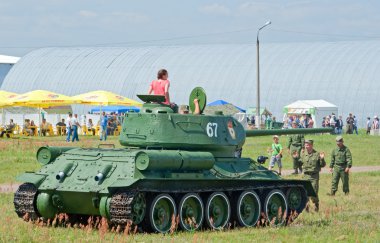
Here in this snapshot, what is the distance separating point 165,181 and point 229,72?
67.1 metres

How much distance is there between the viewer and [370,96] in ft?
248

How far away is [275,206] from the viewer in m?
19.3

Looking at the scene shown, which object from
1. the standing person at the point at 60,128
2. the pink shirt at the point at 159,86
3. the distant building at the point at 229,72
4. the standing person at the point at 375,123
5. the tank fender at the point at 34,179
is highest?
the distant building at the point at 229,72

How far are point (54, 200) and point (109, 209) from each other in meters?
1.54

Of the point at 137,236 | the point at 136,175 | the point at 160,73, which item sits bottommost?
the point at 137,236

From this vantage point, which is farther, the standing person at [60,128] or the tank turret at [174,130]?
the standing person at [60,128]

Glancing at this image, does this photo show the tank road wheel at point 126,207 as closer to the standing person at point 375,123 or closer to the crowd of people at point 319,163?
the crowd of people at point 319,163

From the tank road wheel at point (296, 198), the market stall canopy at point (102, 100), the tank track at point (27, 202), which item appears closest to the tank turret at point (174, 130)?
the tank road wheel at point (296, 198)

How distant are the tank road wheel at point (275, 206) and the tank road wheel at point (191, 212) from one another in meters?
1.90

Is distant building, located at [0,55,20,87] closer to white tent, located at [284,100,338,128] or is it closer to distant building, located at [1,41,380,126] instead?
distant building, located at [1,41,380,126]

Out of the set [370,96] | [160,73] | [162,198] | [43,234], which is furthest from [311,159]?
[370,96]

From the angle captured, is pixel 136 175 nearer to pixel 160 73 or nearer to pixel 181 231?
pixel 181 231

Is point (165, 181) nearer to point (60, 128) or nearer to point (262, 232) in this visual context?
point (262, 232)

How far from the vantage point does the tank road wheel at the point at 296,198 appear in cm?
1981
